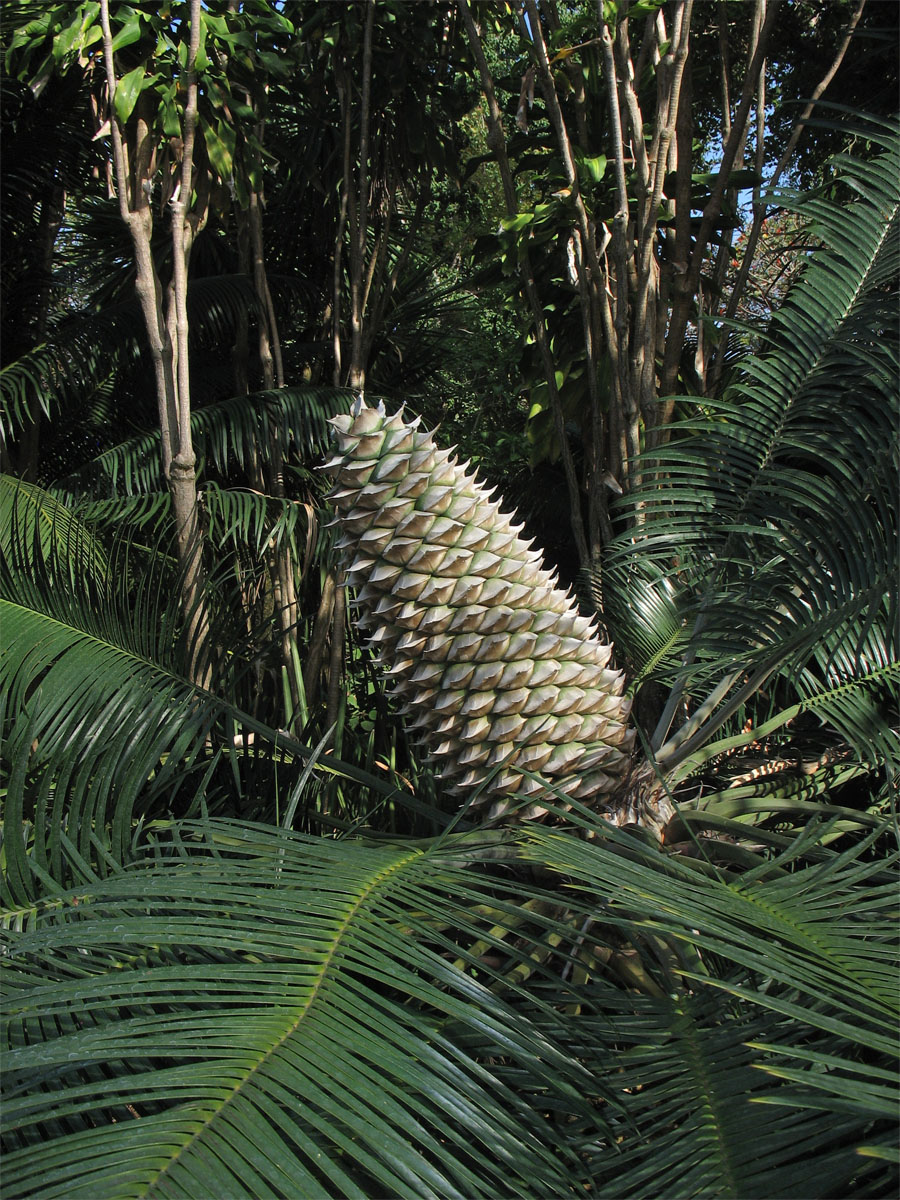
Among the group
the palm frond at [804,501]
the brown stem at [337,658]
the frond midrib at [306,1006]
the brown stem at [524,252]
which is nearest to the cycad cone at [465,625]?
the palm frond at [804,501]

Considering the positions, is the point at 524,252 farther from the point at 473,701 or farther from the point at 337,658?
the point at 473,701

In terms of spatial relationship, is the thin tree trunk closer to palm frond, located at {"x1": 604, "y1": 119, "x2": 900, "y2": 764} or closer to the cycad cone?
the cycad cone

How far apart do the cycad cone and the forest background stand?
0.12ft

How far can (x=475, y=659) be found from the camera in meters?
1.58

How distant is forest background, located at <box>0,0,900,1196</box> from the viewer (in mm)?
794

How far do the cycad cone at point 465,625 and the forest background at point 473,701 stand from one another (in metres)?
0.04

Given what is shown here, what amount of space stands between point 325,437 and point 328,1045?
251 centimetres

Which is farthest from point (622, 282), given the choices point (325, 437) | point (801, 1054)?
point (801, 1054)

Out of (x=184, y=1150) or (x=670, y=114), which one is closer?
(x=184, y=1150)

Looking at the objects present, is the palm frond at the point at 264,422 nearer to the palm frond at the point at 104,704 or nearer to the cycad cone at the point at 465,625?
the palm frond at the point at 104,704

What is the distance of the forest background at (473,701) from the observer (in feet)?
2.61

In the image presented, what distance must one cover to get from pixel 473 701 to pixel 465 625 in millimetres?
129

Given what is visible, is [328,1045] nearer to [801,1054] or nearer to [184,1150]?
[184,1150]

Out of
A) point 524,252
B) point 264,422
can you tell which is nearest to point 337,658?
point 524,252
